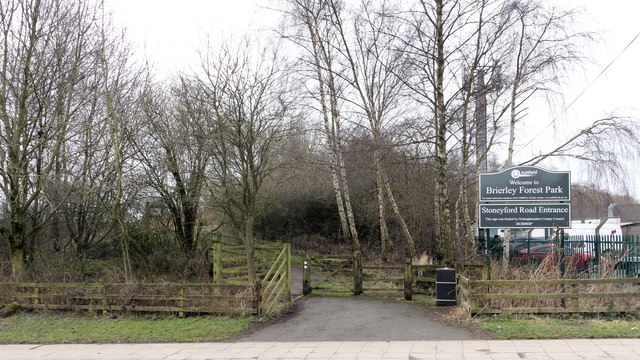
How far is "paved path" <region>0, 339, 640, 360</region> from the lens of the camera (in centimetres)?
779

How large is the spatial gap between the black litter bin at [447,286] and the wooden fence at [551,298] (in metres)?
1.16

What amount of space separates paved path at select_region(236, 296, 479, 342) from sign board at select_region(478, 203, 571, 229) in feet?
Answer: 9.13

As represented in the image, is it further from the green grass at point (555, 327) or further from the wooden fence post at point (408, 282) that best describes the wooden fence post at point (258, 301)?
the green grass at point (555, 327)

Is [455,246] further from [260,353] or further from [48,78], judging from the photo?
[48,78]

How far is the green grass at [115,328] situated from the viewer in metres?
10.4

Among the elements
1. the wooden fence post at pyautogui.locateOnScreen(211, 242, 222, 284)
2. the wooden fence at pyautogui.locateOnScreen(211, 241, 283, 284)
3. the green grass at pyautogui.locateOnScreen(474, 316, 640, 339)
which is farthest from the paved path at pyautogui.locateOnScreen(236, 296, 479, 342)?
the wooden fence at pyautogui.locateOnScreen(211, 241, 283, 284)

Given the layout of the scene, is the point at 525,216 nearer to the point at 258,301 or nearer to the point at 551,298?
the point at 551,298

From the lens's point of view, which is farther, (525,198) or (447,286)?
(447,286)

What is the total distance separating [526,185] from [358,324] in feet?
18.0

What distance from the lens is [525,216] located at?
485 inches

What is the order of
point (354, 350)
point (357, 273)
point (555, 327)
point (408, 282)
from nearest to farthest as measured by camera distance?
1. point (354, 350)
2. point (555, 327)
3. point (408, 282)
4. point (357, 273)

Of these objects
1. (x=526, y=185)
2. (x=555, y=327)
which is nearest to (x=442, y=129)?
(x=526, y=185)

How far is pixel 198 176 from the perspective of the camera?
682 inches

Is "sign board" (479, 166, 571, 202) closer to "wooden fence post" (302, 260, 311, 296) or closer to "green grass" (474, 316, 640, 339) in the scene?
"green grass" (474, 316, 640, 339)
